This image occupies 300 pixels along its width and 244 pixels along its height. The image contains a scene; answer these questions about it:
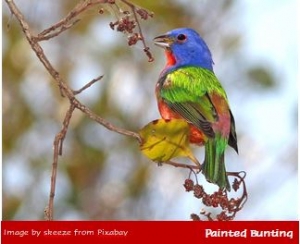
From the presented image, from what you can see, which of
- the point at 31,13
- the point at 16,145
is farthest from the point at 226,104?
the point at 16,145

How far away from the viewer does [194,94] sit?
258 centimetres

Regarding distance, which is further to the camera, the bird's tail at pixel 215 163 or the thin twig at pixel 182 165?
the bird's tail at pixel 215 163

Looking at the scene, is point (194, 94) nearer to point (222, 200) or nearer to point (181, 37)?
point (181, 37)

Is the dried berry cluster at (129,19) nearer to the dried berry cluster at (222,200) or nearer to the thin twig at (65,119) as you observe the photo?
the thin twig at (65,119)

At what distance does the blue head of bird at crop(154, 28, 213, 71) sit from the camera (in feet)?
8.82
